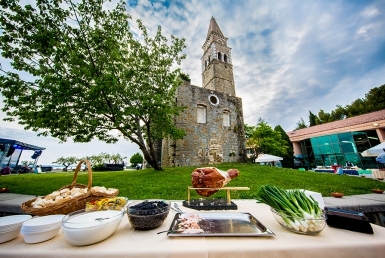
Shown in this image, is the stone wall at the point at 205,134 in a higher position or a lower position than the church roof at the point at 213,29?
lower

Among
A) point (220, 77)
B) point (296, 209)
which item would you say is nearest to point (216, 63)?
point (220, 77)

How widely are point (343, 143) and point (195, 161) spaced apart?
18.5 m

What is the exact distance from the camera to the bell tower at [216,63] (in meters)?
19.3

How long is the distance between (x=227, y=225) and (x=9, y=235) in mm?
1590

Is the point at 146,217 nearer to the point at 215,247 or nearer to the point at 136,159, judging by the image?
the point at 215,247

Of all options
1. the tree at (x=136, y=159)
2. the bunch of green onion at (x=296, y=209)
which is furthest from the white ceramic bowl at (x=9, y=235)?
the tree at (x=136, y=159)

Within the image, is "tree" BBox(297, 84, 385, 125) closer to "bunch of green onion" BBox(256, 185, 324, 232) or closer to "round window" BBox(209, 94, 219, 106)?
"round window" BBox(209, 94, 219, 106)

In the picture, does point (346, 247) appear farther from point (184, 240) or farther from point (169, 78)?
point (169, 78)

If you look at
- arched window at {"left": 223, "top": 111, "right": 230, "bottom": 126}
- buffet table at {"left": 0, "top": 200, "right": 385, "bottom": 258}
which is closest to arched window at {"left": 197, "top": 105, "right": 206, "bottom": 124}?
arched window at {"left": 223, "top": 111, "right": 230, "bottom": 126}

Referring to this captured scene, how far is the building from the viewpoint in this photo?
15240 millimetres

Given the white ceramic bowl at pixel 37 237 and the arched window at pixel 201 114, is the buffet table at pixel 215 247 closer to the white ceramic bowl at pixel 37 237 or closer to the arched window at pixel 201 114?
the white ceramic bowl at pixel 37 237

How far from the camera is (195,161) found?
1166 centimetres

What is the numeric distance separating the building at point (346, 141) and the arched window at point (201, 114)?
56.6 feet

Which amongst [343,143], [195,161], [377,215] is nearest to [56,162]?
[195,161]
